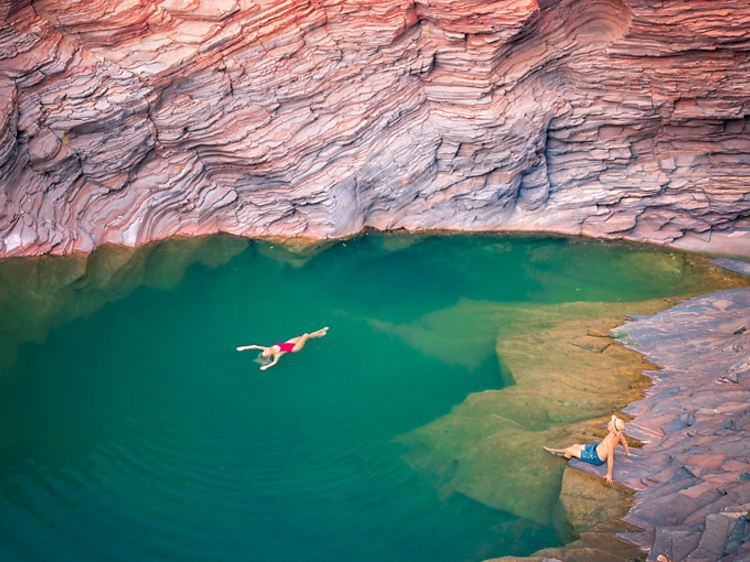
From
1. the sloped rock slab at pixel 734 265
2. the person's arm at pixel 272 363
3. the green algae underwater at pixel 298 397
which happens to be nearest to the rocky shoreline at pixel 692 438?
the green algae underwater at pixel 298 397

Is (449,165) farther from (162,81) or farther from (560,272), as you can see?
(162,81)

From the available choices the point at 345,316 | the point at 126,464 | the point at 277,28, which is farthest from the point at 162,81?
the point at 126,464

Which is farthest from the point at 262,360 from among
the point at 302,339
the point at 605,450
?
the point at 605,450

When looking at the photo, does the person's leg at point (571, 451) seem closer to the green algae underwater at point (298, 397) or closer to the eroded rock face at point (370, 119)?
the green algae underwater at point (298, 397)

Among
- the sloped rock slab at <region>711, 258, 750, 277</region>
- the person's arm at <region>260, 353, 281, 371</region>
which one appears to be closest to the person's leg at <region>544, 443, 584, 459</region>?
the person's arm at <region>260, 353, 281, 371</region>

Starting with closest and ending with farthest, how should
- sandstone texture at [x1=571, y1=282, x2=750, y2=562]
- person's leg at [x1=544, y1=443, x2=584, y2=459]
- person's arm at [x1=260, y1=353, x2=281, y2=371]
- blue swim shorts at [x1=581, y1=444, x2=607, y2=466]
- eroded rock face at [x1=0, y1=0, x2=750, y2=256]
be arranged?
sandstone texture at [x1=571, y1=282, x2=750, y2=562] < blue swim shorts at [x1=581, y1=444, x2=607, y2=466] < person's leg at [x1=544, y1=443, x2=584, y2=459] < person's arm at [x1=260, y1=353, x2=281, y2=371] < eroded rock face at [x1=0, y1=0, x2=750, y2=256]

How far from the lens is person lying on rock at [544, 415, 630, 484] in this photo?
24.3 feet

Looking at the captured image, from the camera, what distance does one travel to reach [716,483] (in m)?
6.73

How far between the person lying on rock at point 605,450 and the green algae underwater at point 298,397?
0.36 m

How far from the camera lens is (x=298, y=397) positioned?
31.6ft

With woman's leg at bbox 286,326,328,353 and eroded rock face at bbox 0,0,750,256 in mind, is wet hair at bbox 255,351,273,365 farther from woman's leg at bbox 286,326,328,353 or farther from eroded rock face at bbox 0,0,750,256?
eroded rock face at bbox 0,0,750,256

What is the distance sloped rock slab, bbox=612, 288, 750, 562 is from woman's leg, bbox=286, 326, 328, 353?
200 inches

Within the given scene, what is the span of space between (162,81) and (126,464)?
775 cm

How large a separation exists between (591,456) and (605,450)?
8.6 inches
